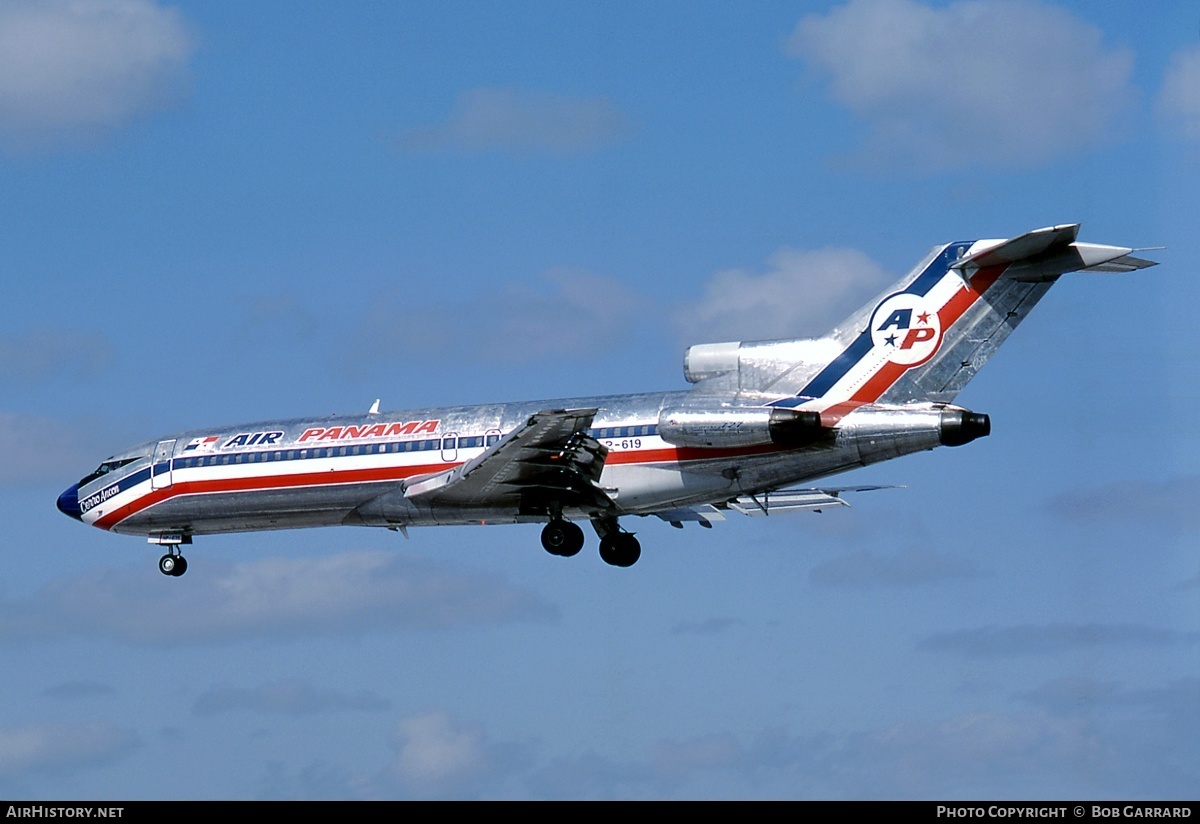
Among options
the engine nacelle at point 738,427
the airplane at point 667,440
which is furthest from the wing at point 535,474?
the engine nacelle at point 738,427

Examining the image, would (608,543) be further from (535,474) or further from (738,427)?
(738,427)

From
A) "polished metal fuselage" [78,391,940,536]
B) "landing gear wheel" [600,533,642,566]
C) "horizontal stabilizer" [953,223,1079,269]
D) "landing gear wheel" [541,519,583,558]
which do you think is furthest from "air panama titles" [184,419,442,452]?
"horizontal stabilizer" [953,223,1079,269]

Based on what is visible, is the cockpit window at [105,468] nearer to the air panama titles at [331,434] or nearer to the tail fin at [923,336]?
the air panama titles at [331,434]

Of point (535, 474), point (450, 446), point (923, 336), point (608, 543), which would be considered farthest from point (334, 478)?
point (923, 336)

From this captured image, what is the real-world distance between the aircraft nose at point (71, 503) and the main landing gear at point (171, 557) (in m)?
2.43

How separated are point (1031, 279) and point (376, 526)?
55.3 ft

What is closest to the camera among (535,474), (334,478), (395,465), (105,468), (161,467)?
(535,474)

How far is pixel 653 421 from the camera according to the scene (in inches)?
1535

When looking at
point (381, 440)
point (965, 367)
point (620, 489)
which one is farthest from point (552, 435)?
point (965, 367)

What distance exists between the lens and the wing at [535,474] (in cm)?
3762

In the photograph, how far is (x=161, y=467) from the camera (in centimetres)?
4403

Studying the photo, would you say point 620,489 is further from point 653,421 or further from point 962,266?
point 962,266

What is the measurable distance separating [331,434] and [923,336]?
1483 cm

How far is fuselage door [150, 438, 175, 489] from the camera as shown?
144ft
